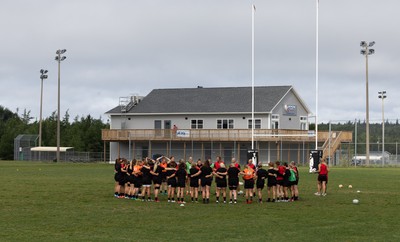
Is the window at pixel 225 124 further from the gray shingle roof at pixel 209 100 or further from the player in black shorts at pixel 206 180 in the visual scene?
the player in black shorts at pixel 206 180

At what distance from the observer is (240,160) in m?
Answer: 74.9

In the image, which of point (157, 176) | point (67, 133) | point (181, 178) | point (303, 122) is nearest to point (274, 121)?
point (303, 122)

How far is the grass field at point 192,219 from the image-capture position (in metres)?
17.2

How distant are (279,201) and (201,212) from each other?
5.42m

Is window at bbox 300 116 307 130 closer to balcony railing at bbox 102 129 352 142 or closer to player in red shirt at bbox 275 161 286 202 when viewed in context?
balcony railing at bbox 102 129 352 142

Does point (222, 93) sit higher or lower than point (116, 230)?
higher

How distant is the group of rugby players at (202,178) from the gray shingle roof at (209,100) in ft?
159

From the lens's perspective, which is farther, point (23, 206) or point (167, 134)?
point (167, 134)

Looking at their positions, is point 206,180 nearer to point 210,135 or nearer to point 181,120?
point 210,135

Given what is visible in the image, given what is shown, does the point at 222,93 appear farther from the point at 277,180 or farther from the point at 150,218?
the point at 150,218

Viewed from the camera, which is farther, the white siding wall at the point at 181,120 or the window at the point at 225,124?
the window at the point at 225,124

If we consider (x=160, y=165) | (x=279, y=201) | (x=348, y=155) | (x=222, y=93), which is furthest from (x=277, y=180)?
(x=222, y=93)

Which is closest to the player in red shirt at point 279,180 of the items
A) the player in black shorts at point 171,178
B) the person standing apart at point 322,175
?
the person standing apart at point 322,175

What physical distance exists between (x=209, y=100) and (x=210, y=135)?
26.7 feet
